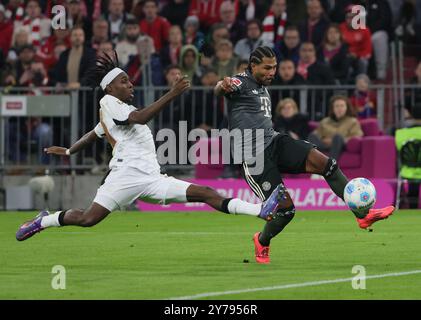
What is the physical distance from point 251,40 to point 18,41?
5.25m

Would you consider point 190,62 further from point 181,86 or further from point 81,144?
point 181,86

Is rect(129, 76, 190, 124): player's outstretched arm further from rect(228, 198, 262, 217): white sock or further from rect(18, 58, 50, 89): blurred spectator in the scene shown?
rect(18, 58, 50, 89): blurred spectator

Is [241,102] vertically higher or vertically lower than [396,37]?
lower

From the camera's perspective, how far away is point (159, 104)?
1334 centimetres

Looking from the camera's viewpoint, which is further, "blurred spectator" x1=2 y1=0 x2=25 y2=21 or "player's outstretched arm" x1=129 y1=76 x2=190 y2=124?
"blurred spectator" x1=2 y1=0 x2=25 y2=21

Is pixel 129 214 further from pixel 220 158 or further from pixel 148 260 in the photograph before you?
pixel 148 260

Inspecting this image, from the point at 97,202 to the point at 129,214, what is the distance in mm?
9863

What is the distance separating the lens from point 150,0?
28.0 m

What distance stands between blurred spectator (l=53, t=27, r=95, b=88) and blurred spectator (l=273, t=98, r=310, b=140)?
4096 millimetres

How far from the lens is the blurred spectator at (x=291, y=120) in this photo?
24.5m

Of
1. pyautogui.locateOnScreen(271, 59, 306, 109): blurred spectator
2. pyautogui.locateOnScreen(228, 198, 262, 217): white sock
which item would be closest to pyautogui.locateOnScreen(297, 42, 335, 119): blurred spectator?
pyautogui.locateOnScreen(271, 59, 306, 109): blurred spectator

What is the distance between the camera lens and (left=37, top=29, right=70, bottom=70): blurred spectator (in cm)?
2778
